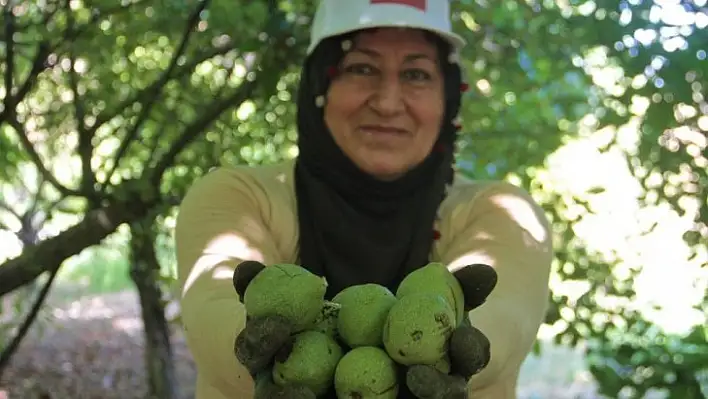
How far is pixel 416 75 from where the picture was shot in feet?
4.60

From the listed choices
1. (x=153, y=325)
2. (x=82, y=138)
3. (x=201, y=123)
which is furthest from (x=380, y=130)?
(x=153, y=325)

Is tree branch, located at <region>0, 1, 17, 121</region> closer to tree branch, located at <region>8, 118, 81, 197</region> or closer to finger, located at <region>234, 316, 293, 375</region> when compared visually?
tree branch, located at <region>8, 118, 81, 197</region>

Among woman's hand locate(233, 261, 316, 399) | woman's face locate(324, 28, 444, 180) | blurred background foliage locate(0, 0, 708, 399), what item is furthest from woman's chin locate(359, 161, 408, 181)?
woman's hand locate(233, 261, 316, 399)

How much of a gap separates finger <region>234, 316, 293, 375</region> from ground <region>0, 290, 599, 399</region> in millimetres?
1866

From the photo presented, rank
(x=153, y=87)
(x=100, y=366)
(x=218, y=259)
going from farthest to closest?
(x=100, y=366)
(x=153, y=87)
(x=218, y=259)

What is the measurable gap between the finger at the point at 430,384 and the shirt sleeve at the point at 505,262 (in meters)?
0.36

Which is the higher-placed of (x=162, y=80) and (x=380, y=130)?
(x=380, y=130)

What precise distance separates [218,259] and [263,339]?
1.54ft

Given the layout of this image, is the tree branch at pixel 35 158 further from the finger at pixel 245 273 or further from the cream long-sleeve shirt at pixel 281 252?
the finger at pixel 245 273

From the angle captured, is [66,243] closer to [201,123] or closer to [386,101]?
[201,123]

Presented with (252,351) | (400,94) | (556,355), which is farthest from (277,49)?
(556,355)

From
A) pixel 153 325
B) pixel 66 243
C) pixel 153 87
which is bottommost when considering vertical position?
pixel 153 325

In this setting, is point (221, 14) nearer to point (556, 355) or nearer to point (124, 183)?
point (124, 183)

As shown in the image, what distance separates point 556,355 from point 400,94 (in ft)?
7.52
